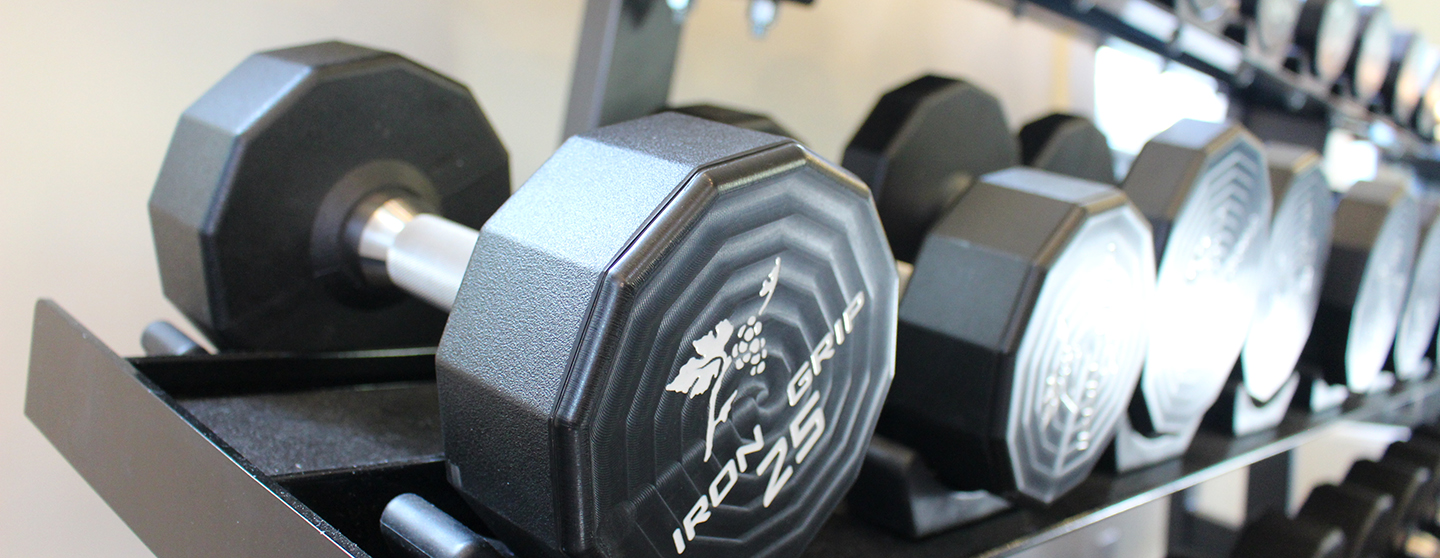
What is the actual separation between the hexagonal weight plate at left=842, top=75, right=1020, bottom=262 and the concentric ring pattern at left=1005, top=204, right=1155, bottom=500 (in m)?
0.16

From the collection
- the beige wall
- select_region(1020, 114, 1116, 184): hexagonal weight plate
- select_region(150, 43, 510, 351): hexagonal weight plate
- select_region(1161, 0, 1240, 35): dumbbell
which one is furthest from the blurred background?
select_region(1161, 0, 1240, 35): dumbbell

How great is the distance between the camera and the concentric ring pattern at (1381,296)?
103cm

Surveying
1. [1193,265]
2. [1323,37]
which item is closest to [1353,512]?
[1323,37]

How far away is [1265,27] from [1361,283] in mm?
302

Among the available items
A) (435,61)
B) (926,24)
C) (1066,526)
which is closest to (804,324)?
(1066,526)

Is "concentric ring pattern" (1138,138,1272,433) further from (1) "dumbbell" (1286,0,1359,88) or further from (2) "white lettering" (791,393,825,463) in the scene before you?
(1) "dumbbell" (1286,0,1359,88)

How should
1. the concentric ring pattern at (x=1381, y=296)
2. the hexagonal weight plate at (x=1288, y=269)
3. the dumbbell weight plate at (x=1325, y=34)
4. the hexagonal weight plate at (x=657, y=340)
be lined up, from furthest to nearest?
the dumbbell weight plate at (x=1325, y=34) → the concentric ring pattern at (x=1381, y=296) → the hexagonal weight plate at (x=1288, y=269) → the hexagonal weight plate at (x=657, y=340)

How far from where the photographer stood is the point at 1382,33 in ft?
4.44

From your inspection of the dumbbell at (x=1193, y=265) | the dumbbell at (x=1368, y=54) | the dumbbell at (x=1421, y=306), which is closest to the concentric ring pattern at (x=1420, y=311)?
the dumbbell at (x=1421, y=306)

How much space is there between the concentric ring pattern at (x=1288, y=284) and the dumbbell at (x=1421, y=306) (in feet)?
1.14

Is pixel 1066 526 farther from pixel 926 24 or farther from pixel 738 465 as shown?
pixel 926 24

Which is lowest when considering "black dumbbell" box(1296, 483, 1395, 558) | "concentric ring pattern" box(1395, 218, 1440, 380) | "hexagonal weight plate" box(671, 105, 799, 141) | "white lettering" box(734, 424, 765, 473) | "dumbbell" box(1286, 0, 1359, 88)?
"black dumbbell" box(1296, 483, 1395, 558)

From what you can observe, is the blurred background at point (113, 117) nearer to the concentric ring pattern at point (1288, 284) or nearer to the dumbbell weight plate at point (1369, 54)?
the concentric ring pattern at point (1288, 284)

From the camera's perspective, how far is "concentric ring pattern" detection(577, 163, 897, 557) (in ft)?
1.06
